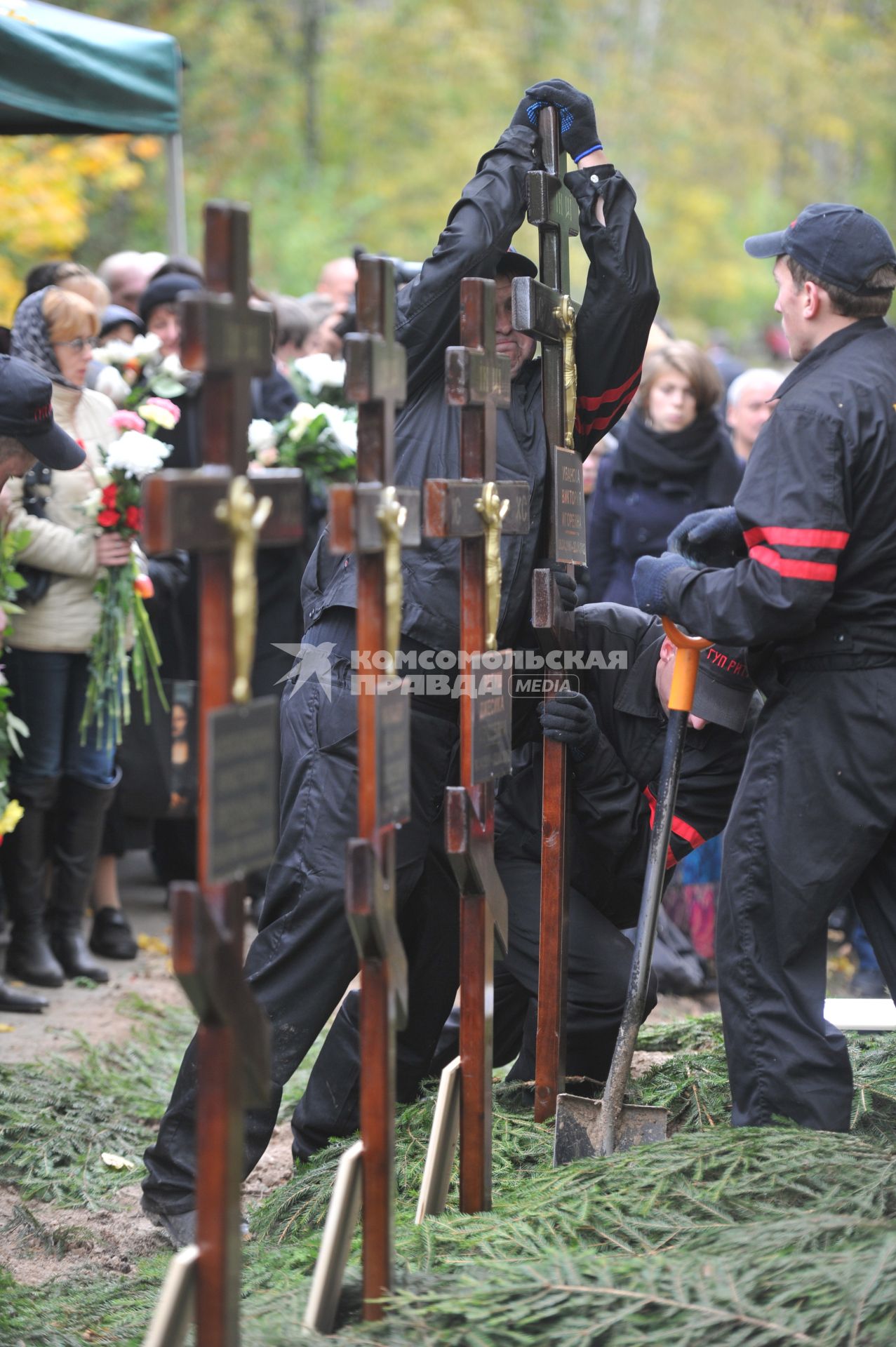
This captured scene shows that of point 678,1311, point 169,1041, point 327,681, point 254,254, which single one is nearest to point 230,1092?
point 678,1311

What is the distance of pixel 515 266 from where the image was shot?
3.52 meters

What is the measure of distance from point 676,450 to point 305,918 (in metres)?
3.37

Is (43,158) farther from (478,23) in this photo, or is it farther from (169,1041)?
(478,23)

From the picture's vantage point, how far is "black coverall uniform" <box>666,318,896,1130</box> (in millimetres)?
3029

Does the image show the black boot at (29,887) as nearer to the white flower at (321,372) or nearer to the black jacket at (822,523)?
the white flower at (321,372)

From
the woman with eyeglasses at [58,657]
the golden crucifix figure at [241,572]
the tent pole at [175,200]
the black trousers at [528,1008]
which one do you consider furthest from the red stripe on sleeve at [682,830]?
the tent pole at [175,200]

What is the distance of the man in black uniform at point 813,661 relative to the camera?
303 centimetres

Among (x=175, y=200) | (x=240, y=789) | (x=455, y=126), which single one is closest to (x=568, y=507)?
(x=240, y=789)

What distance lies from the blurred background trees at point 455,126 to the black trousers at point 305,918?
8029 millimetres

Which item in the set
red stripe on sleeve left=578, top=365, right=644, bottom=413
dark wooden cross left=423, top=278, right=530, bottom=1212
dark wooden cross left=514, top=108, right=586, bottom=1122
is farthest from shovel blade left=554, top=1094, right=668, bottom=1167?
red stripe on sleeve left=578, top=365, right=644, bottom=413

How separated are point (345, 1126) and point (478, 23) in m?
21.6

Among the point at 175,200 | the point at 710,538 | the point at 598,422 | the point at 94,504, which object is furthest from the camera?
the point at 175,200

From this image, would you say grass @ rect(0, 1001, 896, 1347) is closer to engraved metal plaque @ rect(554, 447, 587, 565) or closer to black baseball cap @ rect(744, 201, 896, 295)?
engraved metal plaque @ rect(554, 447, 587, 565)

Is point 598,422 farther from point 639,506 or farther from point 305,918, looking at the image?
point 639,506
